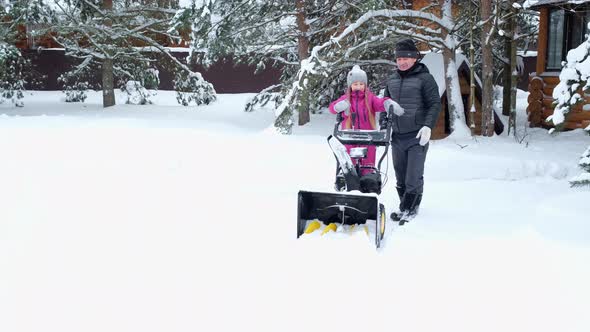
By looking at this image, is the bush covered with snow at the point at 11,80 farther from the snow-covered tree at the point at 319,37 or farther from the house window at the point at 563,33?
the house window at the point at 563,33

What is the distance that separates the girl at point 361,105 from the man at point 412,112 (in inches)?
10.2

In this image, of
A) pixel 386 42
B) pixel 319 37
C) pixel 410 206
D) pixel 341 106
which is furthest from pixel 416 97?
pixel 319 37

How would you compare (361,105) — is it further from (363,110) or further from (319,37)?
(319,37)

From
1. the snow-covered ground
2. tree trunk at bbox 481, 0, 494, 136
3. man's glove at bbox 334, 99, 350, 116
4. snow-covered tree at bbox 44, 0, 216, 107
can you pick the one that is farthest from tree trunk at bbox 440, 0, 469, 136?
snow-covered tree at bbox 44, 0, 216, 107

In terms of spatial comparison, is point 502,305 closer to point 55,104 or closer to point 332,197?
point 332,197

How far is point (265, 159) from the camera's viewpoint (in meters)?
9.38

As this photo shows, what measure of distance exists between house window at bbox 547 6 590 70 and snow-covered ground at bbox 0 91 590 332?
443cm

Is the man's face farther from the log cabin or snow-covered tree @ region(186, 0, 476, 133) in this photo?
the log cabin

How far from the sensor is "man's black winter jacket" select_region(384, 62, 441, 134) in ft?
19.3

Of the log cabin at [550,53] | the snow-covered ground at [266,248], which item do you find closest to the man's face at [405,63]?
the snow-covered ground at [266,248]

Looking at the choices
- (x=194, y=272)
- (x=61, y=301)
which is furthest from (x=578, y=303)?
(x=61, y=301)

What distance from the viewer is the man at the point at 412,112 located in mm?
5836

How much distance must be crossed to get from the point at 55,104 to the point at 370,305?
19023 mm

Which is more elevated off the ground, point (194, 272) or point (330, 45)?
point (330, 45)
